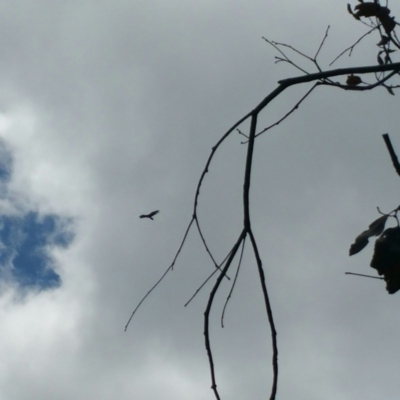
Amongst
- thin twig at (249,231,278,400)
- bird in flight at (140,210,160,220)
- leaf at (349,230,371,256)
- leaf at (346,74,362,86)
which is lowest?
thin twig at (249,231,278,400)

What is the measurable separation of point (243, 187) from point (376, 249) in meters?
0.66

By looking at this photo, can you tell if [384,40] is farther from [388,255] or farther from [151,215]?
[151,215]

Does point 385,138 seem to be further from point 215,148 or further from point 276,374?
point 276,374

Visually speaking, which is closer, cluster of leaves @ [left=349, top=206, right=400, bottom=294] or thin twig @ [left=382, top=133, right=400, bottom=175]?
thin twig @ [left=382, top=133, right=400, bottom=175]

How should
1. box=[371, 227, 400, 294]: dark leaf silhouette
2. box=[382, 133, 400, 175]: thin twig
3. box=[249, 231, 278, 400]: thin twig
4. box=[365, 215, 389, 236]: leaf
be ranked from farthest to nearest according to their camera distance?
box=[365, 215, 389, 236]: leaf < box=[371, 227, 400, 294]: dark leaf silhouette < box=[382, 133, 400, 175]: thin twig < box=[249, 231, 278, 400]: thin twig

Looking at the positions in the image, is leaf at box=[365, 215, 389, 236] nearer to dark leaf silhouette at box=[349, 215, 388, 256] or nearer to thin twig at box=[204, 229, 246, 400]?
dark leaf silhouette at box=[349, 215, 388, 256]

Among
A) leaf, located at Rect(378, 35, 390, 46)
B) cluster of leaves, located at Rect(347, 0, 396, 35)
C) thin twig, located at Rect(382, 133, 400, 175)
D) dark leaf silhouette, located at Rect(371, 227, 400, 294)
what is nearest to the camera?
thin twig, located at Rect(382, 133, 400, 175)

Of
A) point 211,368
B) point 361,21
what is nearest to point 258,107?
point 211,368

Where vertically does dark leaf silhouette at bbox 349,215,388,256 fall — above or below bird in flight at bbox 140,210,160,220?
below

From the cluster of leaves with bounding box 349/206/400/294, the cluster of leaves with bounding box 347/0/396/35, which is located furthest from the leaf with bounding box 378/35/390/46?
the cluster of leaves with bounding box 349/206/400/294

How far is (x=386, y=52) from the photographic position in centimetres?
320

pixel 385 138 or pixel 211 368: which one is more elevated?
pixel 385 138

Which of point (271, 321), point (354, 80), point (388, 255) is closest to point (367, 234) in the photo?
point (388, 255)

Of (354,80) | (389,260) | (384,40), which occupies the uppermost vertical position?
(384,40)
